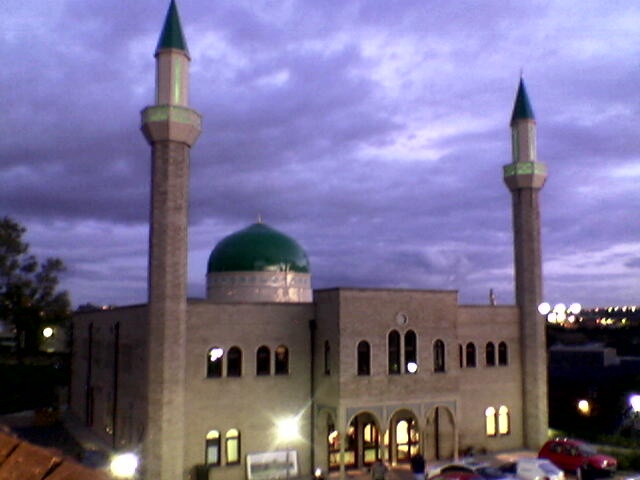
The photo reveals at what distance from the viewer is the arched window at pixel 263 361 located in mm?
23625

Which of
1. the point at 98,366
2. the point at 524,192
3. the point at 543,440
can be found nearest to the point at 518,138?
the point at 524,192

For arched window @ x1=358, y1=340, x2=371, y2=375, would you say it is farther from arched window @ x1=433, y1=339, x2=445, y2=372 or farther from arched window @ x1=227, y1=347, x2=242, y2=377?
arched window @ x1=227, y1=347, x2=242, y2=377

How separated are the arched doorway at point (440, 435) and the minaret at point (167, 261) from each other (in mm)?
10180

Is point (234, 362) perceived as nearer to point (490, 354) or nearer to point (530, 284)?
point (490, 354)

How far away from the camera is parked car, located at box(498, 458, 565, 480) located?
20516 millimetres

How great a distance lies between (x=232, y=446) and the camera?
22766 millimetres

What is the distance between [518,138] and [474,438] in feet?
45.0

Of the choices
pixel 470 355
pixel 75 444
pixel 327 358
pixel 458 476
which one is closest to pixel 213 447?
pixel 327 358

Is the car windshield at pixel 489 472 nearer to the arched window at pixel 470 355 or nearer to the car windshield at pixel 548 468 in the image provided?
the car windshield at pixel 548 468

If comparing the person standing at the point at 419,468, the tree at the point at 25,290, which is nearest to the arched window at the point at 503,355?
the person standing at the point at 419,468

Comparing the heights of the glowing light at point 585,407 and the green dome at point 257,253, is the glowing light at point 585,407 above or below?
below

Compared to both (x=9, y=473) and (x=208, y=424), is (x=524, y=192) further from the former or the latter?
(x=9, y=473)

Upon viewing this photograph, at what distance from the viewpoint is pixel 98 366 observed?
29531 millimetres

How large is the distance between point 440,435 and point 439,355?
361 centimetres
